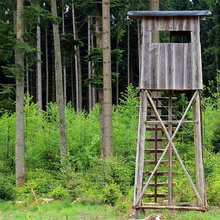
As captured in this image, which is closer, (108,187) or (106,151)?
(108,187)

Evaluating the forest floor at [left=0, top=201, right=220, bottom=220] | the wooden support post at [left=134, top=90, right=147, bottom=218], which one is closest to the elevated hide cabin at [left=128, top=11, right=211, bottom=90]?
the wooden support post at [left=134, top=90, right=147, bottom=218]

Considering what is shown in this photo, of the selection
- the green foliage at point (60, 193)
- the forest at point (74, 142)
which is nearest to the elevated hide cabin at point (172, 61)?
the forest at point (74, 142)

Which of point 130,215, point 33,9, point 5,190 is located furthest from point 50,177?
point 33,9

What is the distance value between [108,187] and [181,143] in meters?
5.93

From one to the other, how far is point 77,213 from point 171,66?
5.39 m

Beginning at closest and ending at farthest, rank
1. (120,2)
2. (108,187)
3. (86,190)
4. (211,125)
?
1. (108,187)
2. (86,190)
3. (120,2)
4. (211,125)

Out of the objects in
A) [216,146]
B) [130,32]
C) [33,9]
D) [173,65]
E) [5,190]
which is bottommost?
[5,190]

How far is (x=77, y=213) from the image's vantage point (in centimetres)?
1123

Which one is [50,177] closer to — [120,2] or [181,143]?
[181,143]

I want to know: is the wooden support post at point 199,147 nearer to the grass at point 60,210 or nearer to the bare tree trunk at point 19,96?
the grass at point 60,210

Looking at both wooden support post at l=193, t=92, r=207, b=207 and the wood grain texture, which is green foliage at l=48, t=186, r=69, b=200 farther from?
the wood grain texture

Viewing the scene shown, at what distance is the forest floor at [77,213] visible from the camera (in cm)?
1002

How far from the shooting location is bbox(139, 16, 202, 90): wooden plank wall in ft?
32.1

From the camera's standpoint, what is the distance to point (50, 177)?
→ 16.1 metres
